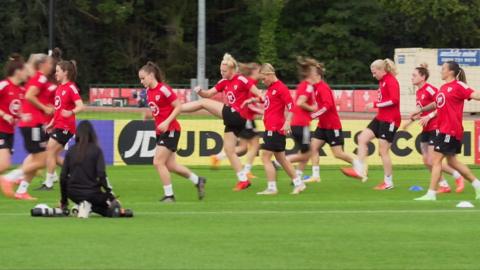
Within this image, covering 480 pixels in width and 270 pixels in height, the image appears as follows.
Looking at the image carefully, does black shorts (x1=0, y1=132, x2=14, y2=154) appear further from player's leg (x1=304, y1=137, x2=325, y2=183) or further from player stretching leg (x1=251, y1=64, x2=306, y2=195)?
player's leg (x1=304, y1=137, x2=325, y2=183)

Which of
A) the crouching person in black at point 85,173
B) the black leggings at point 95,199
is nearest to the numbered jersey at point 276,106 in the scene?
the black leggings at point 95,199

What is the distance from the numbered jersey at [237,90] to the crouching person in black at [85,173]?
581 centimetres

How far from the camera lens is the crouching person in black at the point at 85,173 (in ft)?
43.7

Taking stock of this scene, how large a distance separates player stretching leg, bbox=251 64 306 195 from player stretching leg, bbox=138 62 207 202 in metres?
1.86

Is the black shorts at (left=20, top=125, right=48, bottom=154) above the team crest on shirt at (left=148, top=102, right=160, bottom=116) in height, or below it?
below

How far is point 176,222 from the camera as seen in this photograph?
13.5 m

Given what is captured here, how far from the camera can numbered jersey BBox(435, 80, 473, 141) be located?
16.4m

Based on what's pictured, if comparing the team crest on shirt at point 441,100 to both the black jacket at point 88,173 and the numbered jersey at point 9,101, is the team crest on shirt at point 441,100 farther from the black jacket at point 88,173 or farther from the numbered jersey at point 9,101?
the numbered jersey at point 9,101

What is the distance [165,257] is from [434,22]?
62.0 metres

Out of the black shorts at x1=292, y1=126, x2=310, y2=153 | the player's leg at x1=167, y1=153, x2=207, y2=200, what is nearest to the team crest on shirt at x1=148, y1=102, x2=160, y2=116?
the player's leg at x1=167, y1=153, x2=207, y2=200

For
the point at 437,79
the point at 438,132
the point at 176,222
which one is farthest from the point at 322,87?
the point at 437,79

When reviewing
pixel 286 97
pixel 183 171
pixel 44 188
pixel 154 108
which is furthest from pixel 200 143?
pixel 154 108

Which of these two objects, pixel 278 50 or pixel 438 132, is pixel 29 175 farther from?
pixel 278 50

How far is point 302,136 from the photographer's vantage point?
62.7 ft
